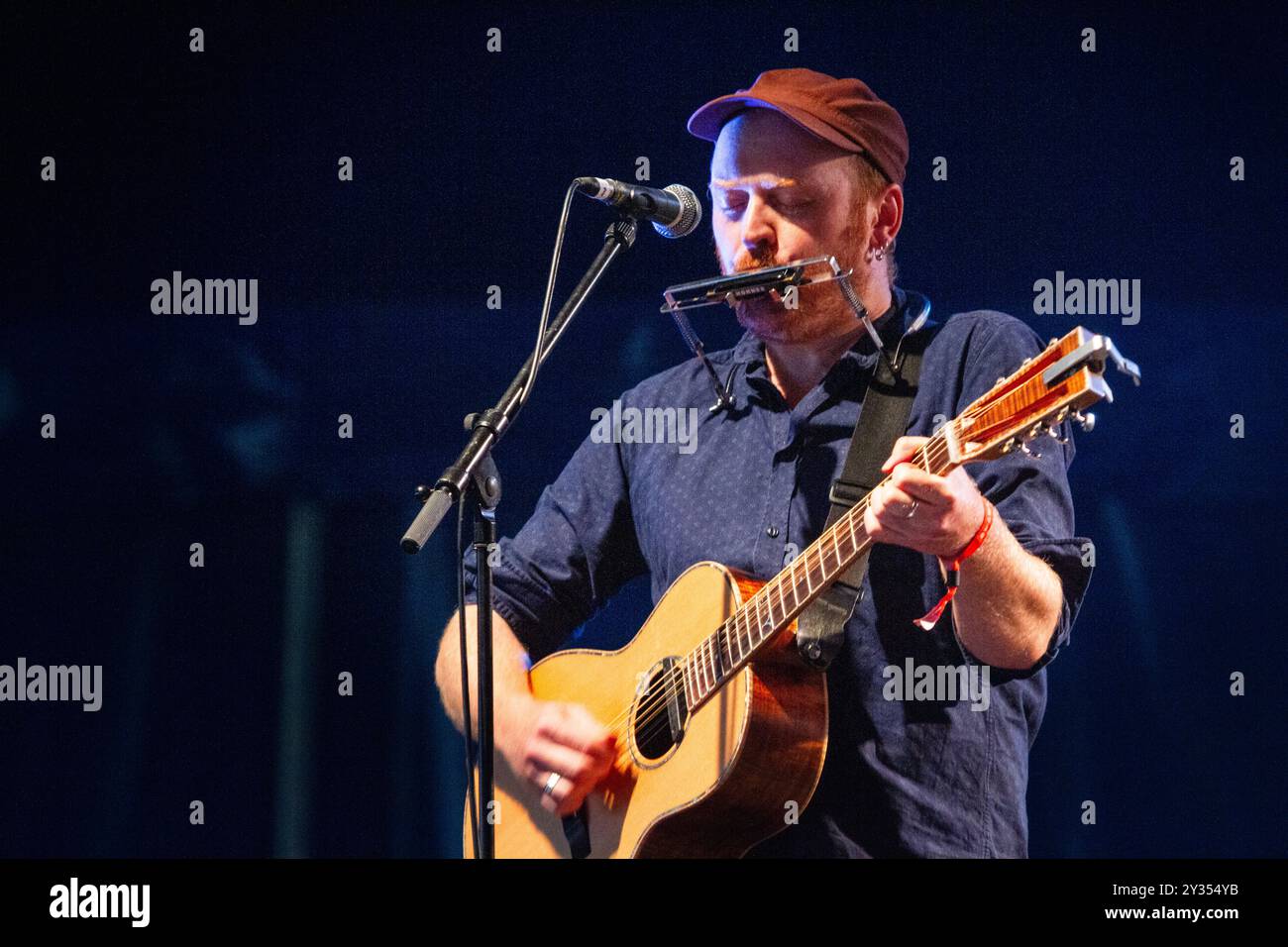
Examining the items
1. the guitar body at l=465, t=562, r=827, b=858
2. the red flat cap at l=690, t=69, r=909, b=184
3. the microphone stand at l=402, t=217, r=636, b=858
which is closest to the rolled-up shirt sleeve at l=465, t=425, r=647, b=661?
the guitar body at l=465, t=562, r=827, b=858

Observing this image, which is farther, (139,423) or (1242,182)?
(139,423)

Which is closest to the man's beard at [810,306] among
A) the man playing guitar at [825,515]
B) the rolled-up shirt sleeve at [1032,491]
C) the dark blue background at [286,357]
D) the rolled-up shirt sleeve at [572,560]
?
the man playing guitar at [825,515]

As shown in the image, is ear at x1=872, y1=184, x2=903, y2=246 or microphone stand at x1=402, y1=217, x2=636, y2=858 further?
ear at x1=872, y1=184, x2=903, y2=246

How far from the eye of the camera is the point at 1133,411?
10.1 ft

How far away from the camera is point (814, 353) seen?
9.00ft

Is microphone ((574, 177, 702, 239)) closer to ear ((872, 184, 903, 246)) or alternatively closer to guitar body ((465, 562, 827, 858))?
ear ((872, 184, 903, 246))

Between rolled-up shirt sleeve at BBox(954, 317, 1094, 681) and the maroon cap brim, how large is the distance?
20.3 inches

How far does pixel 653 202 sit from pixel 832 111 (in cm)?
47

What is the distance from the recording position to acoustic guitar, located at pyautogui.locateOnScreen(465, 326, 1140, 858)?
2.24 m

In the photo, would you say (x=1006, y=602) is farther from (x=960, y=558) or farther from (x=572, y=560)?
(x=572, y=560)

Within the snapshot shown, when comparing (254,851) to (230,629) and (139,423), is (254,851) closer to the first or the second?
(230,629)
